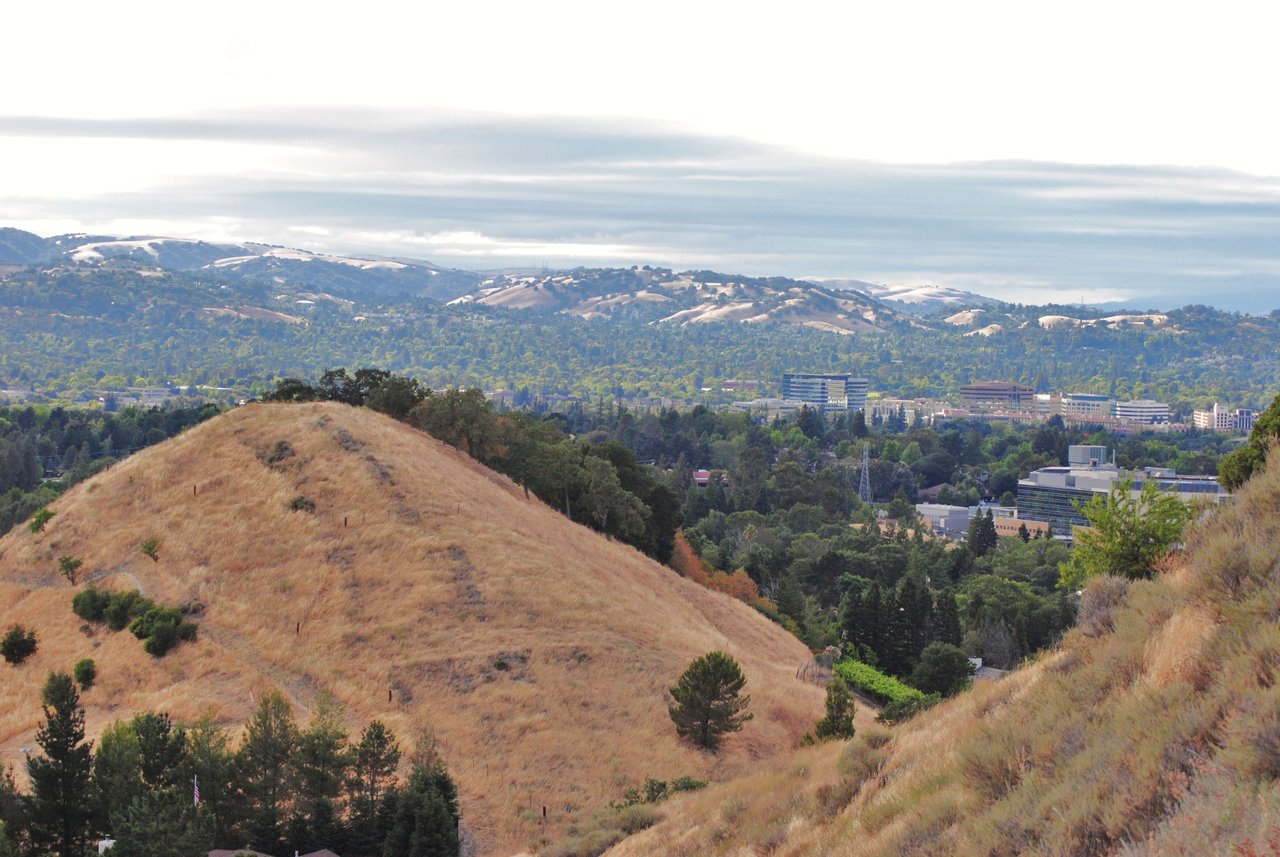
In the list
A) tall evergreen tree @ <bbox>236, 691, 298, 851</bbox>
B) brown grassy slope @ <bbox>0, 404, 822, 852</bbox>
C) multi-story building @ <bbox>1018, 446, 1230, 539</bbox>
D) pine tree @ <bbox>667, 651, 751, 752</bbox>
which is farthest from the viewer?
multi-story building @ <bbox>1018, 446, 1230, 539</bbox>

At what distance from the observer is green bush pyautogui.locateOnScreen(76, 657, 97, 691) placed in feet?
129

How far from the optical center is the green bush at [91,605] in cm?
4369

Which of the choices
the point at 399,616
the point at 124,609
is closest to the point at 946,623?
the point at 399,616

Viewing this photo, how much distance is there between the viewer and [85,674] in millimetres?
39438

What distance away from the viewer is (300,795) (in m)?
29.9

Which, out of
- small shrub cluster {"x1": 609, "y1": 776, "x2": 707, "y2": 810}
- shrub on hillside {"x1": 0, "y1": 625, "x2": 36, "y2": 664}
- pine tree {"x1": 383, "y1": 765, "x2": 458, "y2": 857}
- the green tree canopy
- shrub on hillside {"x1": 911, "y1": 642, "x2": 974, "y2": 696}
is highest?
the green tree canopy

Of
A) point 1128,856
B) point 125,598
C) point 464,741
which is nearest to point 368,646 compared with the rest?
point 464,741

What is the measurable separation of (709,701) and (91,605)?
74.9 feet

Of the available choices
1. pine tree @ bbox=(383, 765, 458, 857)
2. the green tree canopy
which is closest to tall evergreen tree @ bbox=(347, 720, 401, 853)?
pine tree @ bbox=(383, 765, 458, 857)

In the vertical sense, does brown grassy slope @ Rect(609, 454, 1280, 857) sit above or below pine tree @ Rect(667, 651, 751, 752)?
above

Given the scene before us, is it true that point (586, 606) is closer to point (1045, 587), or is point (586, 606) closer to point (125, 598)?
point (125, 598)

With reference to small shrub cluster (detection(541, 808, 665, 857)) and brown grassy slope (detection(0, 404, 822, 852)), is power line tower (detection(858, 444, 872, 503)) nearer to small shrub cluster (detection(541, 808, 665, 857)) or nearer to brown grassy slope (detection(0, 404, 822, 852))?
brown grassy slope (detection(0, 404, 822, 852))

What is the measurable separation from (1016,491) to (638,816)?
467ft

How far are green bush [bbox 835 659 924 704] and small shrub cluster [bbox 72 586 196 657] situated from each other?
1023 inches
